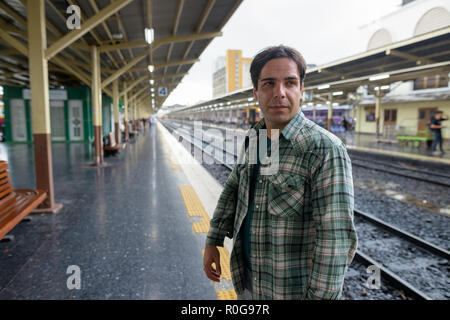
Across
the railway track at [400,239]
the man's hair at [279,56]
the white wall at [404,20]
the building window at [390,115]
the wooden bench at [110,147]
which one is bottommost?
the railway track at [400,239]

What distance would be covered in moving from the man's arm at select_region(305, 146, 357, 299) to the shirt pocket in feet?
0.33

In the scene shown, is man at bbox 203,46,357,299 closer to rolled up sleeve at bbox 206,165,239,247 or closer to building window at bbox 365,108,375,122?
rolled up sleeve at bbox 206,165,239,247

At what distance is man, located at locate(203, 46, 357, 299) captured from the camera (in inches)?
47.6

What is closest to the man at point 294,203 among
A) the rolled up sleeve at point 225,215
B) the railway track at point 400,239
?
the rolled up sleeve at point 225,215

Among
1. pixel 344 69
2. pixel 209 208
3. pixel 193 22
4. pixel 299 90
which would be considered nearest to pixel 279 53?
pixel 299 90

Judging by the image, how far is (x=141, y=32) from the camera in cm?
972

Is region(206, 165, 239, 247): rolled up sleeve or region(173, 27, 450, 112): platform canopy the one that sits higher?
region(173, 27, 450, 112): platform canopy

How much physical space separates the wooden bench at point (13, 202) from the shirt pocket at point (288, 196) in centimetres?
327

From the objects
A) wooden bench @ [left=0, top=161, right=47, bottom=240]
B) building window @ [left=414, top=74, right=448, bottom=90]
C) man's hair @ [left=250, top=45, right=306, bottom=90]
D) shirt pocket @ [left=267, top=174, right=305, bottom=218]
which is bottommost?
wooden bench @ [left=0, top=161, right=47, bottom=240]

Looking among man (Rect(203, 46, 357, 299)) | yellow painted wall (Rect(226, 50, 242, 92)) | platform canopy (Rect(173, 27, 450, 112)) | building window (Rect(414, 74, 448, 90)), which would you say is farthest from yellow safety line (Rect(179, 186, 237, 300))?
yellow painted wall (Rect(226, 50, 242, 92))

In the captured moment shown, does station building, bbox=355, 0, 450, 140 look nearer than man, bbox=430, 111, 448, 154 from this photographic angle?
No

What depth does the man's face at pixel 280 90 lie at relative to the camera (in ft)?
4.49

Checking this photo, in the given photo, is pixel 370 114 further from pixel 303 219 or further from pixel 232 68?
pixel 232 68

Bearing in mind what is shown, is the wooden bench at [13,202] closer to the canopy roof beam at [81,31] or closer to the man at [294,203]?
the canopy roof beam at [81,31]
